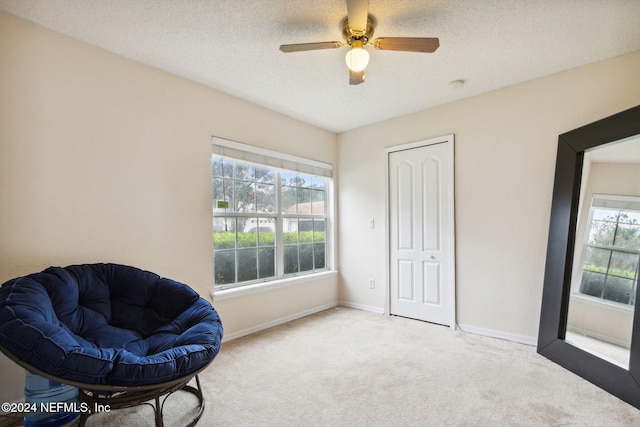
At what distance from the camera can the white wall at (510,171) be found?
270 centimetres

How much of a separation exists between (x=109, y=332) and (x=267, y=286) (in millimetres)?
1716

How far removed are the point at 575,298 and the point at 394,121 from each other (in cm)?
257

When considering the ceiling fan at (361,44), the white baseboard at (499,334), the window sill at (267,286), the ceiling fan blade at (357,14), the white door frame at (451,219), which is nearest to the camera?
the ceiling fan blade at (357,14)

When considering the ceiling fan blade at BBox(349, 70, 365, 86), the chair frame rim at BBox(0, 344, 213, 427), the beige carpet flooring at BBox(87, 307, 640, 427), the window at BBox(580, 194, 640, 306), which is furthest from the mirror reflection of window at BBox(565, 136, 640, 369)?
the chair frame rim at BBox(0, 344, 213, 427)

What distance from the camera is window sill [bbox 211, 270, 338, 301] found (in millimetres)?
3066

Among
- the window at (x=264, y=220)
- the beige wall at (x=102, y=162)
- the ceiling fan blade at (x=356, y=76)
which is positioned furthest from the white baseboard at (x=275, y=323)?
the ceiling fan blade at (x=356, y=76)

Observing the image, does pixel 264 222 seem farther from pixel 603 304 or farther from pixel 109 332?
pixel 603 304

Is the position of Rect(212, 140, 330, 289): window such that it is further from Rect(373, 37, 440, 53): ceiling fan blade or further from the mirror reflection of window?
the mirror reflection of window

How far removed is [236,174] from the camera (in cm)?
335

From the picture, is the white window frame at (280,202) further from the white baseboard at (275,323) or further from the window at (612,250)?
the window at (612,250)

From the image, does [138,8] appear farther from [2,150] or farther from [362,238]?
[362,238]

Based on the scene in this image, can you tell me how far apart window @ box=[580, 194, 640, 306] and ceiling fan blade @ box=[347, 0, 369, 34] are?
2234mm

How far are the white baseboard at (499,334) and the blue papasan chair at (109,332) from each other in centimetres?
261

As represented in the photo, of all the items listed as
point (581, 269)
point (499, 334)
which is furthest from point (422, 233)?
point (581, 269)
